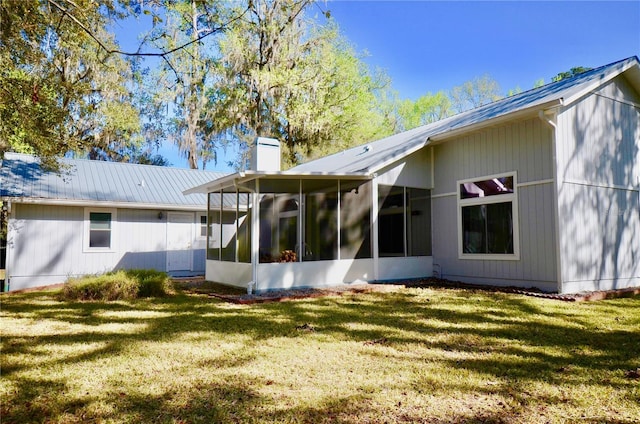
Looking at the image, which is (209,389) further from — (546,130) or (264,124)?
(264,124)

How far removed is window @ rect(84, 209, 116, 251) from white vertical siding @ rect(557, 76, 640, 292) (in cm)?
1161

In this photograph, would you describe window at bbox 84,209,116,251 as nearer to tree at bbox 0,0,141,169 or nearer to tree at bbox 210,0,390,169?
tree at bbox 0,0,141,169

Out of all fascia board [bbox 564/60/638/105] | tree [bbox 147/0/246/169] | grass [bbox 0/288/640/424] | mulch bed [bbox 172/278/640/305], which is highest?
tree [bbox 147/0/246/169]

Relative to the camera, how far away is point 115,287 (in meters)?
8.77

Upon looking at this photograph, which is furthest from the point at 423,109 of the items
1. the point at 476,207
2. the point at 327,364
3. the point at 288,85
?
the point at 327,364

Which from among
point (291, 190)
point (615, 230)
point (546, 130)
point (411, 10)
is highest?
point (411, 10)

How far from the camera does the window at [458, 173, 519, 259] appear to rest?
356 inches

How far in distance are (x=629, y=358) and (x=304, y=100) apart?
60.9ft

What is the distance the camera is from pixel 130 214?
1323cm

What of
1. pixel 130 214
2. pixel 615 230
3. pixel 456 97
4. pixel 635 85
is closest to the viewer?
pixel 615 230

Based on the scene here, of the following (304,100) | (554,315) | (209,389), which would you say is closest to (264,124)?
(304,100)

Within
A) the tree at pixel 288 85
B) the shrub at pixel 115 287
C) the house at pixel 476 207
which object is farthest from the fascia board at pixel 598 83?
the tree at pixel 288 85

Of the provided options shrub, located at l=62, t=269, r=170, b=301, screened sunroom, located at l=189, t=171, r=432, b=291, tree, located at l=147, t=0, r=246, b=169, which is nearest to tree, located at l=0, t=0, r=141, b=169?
shrub, located at l=62, t=269, r=170, b=301

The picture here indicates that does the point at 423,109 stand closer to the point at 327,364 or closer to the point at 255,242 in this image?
the point at 255,242
